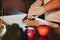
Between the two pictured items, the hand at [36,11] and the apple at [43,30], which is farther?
the hand at [36,11]

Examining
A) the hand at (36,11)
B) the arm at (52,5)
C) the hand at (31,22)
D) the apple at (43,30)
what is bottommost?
the apple at (43,30)

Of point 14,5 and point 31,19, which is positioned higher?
point 14,5

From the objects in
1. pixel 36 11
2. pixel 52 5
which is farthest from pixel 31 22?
pixel 52 5

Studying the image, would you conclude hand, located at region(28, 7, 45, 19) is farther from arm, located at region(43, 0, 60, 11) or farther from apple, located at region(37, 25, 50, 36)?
apple, located at region(37, 25, 50, 36)

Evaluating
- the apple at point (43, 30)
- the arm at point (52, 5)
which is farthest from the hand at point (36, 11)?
the apple at point (43, 30)

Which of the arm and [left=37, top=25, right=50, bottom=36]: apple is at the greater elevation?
the arm

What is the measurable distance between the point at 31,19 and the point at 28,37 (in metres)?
0.21

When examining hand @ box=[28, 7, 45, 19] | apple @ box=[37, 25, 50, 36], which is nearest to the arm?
hand @ box=[28, 7, 45, 19]

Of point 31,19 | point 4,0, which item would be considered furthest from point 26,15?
point 4,0

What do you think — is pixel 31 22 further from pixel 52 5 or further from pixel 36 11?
pixel 52 5

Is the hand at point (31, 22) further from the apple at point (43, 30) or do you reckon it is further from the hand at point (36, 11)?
the apple at point (43, 30)

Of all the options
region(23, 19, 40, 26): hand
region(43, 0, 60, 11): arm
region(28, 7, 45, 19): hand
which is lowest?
region(23, 19, 40, 26): hand

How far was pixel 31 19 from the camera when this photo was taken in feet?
3.16

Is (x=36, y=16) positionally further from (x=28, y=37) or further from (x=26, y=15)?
(x=28, y=37)
